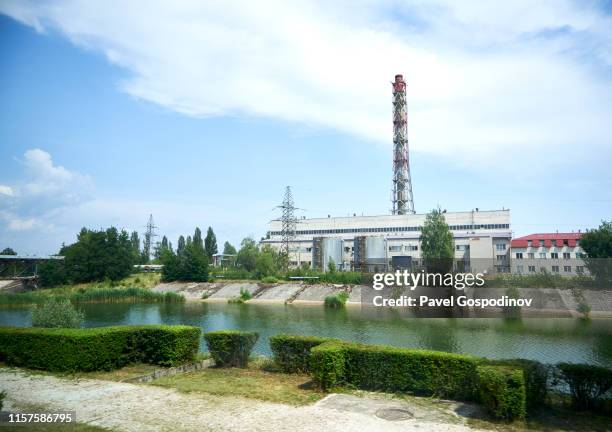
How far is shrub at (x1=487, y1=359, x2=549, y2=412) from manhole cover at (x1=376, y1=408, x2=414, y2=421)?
2522 mm

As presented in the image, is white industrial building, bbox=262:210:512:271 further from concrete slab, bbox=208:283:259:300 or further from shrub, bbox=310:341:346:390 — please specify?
shrub, bbox=310:341:346:390

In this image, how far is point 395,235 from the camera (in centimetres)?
10012

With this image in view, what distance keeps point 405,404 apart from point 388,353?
164cm

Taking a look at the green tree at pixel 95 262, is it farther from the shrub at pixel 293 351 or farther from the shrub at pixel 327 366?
the shrub at pixel 327 366

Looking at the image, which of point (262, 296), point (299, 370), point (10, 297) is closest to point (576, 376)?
point (299, 370)

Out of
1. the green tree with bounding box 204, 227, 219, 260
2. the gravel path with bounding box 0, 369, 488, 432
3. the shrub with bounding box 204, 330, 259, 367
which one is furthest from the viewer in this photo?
the green tree with bounding box 204, 227, 219, 260

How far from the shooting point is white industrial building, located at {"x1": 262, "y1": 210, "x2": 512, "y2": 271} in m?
80.6

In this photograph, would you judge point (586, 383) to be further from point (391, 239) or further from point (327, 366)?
point (391, 239)

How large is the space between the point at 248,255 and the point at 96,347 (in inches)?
3208

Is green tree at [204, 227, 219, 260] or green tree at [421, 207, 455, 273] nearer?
green tree at [421, 207, 455, 273]

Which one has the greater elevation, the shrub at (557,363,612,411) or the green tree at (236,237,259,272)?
the green tree at (236,237,259,272)

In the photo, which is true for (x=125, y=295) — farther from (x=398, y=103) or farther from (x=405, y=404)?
(x=398, y=103)

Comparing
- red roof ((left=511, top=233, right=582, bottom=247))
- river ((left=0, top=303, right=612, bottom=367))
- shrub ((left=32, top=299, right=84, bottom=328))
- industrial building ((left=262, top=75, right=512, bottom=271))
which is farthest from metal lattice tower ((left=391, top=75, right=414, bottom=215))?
shrub ((left=32, top=299, right=84, bottom=328))

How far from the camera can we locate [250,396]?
12805 mm
